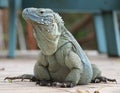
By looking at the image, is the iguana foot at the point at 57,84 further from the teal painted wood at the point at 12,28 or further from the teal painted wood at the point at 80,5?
the teal painted wood at the point at 12,28

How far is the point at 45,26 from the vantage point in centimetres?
240

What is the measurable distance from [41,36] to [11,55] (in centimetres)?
395

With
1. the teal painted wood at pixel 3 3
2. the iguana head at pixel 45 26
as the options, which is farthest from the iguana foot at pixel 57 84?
the teal painted wood at pixel 3 3

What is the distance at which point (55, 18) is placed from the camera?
8.09ft

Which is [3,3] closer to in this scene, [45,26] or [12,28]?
[12,28]

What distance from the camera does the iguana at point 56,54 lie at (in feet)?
7.90

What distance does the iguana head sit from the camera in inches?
93.9

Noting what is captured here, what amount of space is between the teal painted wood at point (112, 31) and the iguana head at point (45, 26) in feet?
12.4

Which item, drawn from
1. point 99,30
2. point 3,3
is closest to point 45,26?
point 3,3

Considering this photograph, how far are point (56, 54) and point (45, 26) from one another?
190mm

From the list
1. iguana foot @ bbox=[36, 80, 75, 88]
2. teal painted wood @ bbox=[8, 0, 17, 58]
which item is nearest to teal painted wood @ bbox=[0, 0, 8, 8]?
teal painted wood @ bbox=[8, 0, 17, 58]

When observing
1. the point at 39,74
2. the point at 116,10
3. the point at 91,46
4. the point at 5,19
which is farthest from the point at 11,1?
the point at 91,46

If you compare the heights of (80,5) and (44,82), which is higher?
(80,5)

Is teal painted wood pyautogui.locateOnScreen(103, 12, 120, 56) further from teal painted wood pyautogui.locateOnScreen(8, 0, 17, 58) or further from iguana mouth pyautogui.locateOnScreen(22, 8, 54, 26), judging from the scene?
iguana mouth pyautogui.locateOnScreen(22, 8, 54, 26)
